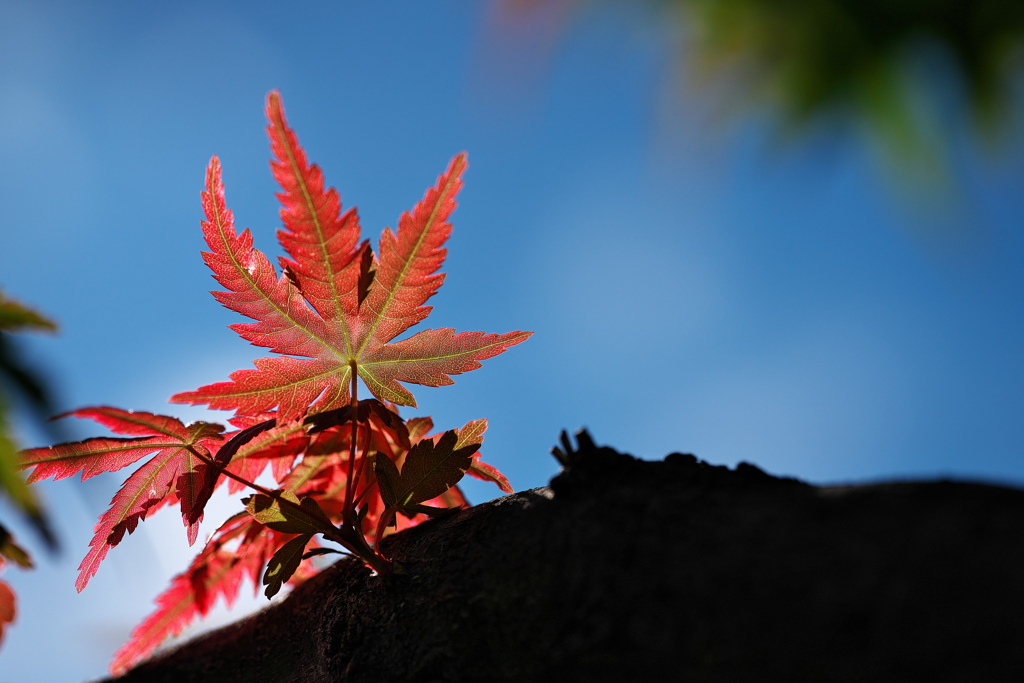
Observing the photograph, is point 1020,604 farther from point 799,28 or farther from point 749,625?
point 799,28

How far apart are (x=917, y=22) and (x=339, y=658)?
6.00 ft

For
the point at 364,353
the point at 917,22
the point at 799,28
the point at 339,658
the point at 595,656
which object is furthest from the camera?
the point at 799,28

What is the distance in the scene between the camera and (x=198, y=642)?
0.88 metres

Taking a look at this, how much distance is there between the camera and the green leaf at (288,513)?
2.40 ft

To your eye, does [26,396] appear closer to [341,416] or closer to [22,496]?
[22,496]

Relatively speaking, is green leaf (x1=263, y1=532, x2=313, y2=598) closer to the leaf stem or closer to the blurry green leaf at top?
the leaf stem

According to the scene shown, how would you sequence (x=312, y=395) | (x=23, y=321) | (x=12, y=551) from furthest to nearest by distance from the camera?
1. (x=312, y=395)
2. (x=12, y=551)
3. (x=23, y=321)

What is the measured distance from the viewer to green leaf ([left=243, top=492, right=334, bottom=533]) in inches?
28.8

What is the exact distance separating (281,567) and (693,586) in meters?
0.49

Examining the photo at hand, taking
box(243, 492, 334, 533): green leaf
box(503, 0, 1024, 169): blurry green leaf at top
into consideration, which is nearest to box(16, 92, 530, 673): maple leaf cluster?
box(243, 492, 334, 533): green leaf

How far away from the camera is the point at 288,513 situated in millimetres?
734

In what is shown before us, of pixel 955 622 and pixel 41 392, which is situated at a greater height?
pixel 41 392

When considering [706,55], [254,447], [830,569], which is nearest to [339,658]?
[254,447]

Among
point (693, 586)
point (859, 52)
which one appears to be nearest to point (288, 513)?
point (693, 586)
